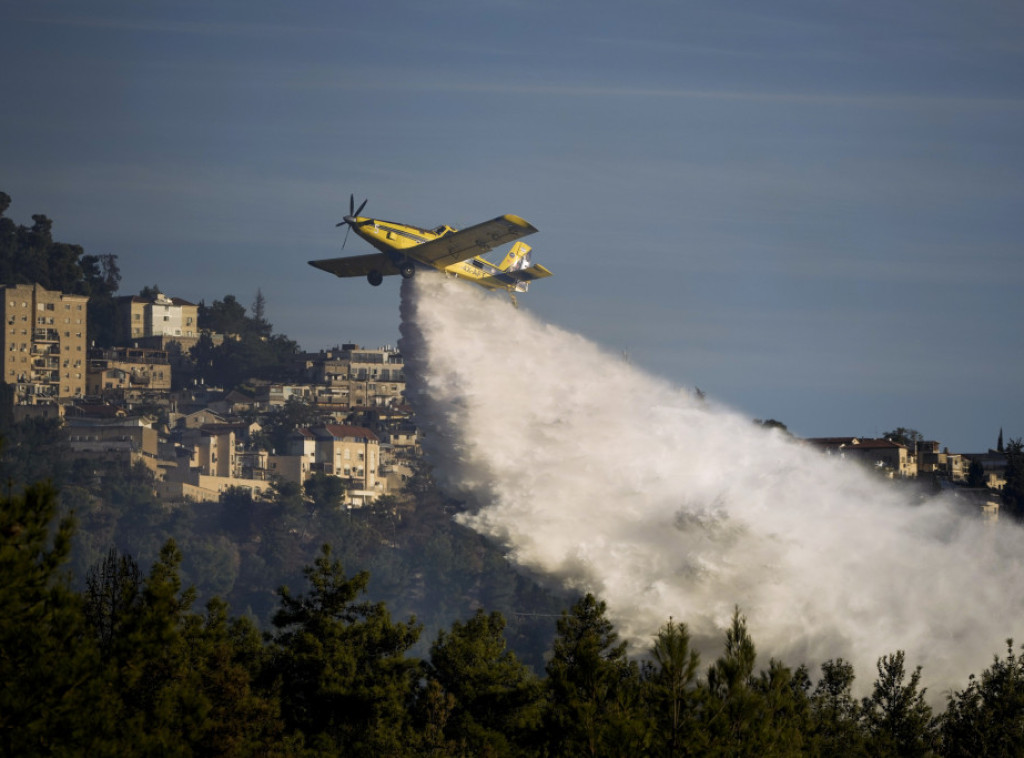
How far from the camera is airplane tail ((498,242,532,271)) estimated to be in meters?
69.5

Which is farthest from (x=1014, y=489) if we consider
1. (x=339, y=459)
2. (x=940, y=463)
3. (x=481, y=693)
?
(x=481, y=693)

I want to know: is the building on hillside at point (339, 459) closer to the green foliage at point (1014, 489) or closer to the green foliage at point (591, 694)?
the green foliage at point (1014, 489)

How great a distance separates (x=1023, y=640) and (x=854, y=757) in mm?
18163

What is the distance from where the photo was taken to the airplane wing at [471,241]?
185 feet

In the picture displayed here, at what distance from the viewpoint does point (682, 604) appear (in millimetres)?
54000

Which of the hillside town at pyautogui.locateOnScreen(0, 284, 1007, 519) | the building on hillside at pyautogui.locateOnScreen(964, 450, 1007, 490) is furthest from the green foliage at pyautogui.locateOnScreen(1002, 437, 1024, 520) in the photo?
the hillside town at pyautogui.locateOnScreen(0, 284, 1007, 519)

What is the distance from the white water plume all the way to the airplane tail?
9.09 meters

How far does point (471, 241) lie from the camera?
58.4 m

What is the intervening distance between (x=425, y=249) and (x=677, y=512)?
42.1ft

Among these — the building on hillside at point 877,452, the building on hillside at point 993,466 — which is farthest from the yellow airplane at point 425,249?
the building on hillside at point 993,466

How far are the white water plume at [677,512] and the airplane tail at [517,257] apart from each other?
9.09m

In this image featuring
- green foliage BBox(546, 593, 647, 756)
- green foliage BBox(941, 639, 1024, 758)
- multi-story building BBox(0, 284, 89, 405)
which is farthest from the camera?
multi-story building BBox(0, 284, 89, 405)

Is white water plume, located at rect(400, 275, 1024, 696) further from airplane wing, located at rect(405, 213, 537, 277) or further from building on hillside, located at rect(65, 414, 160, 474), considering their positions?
building on hillside, located at rect(65, 414, 160, 474)

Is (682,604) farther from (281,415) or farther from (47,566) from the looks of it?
(281,415)
